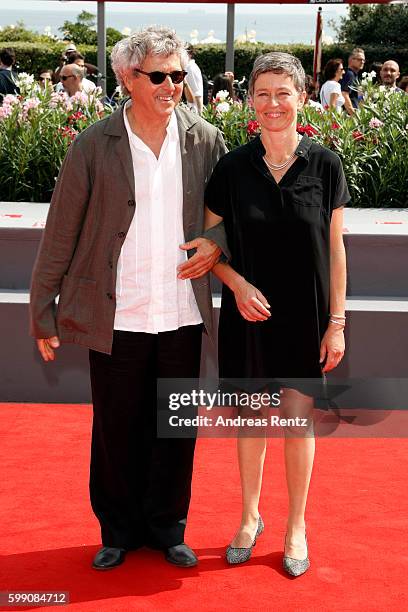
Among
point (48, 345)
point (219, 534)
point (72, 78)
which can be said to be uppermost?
point (72, 78)

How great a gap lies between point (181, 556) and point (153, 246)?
1110mm

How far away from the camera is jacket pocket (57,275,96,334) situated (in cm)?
345

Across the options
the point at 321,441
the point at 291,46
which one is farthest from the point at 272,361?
the point at 291,46

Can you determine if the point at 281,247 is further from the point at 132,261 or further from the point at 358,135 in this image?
the point at 358,135

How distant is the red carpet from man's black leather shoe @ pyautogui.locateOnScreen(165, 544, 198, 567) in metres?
0.03

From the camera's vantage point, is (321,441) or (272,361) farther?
(321,441)

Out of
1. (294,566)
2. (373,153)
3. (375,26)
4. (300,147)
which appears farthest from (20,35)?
(294,566)

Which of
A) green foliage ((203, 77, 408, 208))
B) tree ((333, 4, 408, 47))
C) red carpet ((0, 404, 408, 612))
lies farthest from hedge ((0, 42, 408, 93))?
red carpet ((0, 404, 408, 612))

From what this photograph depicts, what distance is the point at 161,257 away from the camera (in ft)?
11.2

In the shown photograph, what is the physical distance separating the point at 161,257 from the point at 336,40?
30.4m

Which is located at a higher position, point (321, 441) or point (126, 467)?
point (126, 467)

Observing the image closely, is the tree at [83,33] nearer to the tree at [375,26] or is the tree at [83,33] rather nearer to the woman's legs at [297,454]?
the tree at [375,26]

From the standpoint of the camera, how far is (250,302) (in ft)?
11.1

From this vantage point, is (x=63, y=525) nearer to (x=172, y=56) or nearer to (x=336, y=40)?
(x=172, y=56)
